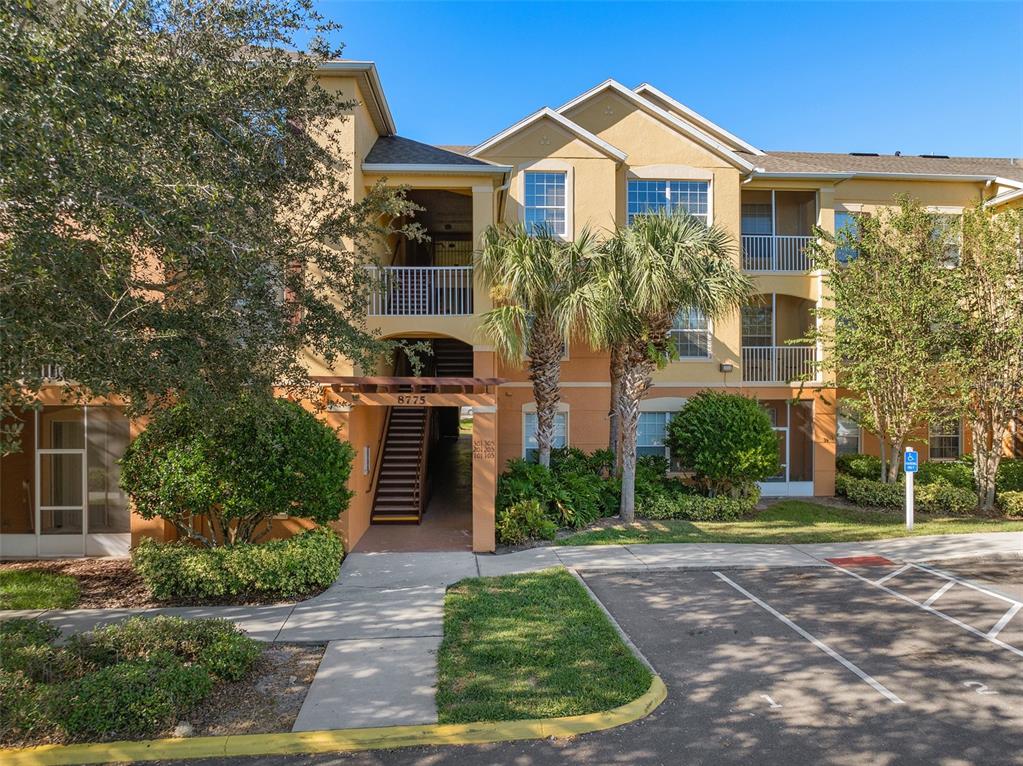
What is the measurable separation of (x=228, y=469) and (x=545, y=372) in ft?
23.1

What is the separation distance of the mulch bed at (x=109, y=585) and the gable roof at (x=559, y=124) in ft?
39.3

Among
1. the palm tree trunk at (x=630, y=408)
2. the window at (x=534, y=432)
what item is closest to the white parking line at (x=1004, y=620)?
the palm tree trunk at (x=630, y=408)

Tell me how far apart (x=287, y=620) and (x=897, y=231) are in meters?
16.9

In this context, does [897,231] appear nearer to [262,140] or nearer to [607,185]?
[607,185]

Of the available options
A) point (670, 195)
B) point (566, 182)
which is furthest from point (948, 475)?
point (566, 182)

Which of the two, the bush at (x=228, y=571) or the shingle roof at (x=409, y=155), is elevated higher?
the shingle roof at (x=409, y=155)

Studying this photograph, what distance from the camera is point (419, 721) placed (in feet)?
18.0

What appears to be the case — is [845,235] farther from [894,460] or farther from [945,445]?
[945,445]

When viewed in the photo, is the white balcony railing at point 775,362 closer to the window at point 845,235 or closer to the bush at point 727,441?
the bush at point 727,441

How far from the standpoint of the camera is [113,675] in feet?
18.4

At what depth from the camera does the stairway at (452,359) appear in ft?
62.7

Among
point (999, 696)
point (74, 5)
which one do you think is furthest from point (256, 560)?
point (999, 696)

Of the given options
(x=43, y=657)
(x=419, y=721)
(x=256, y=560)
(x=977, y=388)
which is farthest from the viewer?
(x=977, y=388)

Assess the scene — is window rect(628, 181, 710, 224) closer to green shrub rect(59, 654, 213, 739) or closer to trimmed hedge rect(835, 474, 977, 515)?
trimmed hedge rect(835, 474, 977, 515)
